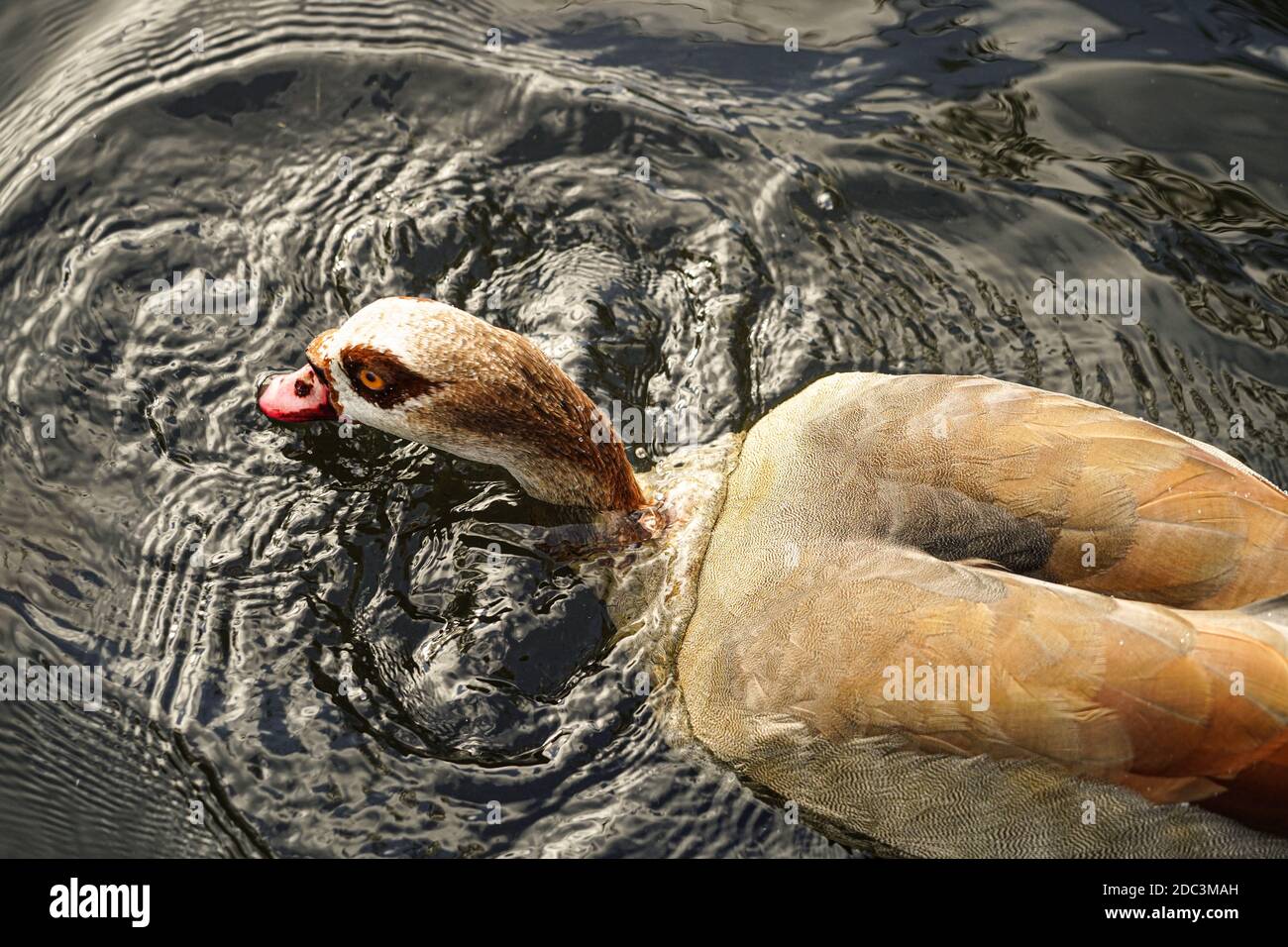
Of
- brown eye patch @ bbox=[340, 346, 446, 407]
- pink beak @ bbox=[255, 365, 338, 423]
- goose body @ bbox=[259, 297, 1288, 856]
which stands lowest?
goose body @ bbox=[259, 297, 1288, 856]

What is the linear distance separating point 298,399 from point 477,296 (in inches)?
45.7

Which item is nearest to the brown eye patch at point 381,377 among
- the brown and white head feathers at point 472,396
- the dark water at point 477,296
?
the brown and white head feathers at point 472,396

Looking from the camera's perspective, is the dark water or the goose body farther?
the dark water

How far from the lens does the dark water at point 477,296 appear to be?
475 cm

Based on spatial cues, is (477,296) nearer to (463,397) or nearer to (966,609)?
(463,397)

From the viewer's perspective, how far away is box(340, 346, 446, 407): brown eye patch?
15.9 feet

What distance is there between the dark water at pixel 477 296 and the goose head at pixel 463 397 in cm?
40

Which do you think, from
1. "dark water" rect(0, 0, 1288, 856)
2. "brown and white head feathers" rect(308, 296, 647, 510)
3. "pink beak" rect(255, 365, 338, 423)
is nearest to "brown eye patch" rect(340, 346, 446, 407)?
"brown and white head feathers" rect(308, 296, 647, 510)

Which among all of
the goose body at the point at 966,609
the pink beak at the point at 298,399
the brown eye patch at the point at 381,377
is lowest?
the goose body at the point at 966,609

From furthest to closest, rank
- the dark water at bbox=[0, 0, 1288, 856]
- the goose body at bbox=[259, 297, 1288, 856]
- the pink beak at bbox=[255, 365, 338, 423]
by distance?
the pink beak at bbox=[255, 365, 338, 423] → the dark water at bbox=[0, 0, 1288, 856] → the goose body at bbox=[259, 297, 1288, 856]

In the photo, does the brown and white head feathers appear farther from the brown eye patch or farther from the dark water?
the dark water

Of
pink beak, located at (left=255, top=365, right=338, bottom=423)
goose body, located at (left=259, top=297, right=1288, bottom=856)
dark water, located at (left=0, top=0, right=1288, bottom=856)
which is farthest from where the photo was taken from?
pink beak, located at (left=255, top=365, right=338, bottom=423)

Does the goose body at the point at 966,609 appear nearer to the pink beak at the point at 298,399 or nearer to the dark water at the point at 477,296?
the pink beak at the point at 298,399

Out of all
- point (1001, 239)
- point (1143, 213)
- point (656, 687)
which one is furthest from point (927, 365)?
point (656, 687)
